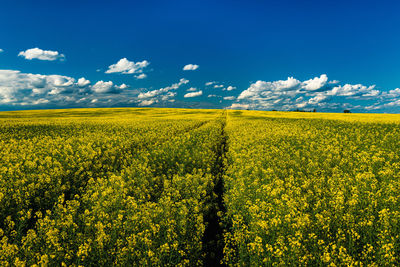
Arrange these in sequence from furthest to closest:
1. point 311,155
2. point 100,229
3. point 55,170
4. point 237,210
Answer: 1. point 311,155
2. point 55,170
3. point 237,210
4. point 100,229

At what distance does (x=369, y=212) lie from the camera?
16.5 feet

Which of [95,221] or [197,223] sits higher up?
[95,221]

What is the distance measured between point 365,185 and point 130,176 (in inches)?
315

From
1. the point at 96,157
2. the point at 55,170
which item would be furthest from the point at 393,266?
the point at 96,157

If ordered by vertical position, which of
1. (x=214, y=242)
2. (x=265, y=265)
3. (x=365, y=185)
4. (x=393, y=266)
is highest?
(x=365, y=185)

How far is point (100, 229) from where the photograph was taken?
4469 millimetres

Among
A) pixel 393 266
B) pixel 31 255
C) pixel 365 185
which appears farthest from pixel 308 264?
pixel 31 255

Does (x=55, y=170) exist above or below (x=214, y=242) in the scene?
above

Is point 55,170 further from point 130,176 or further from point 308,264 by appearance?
point 308,264

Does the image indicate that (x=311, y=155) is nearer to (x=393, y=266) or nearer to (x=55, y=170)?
(x=393, y=266)

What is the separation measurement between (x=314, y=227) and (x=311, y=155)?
21.0ft

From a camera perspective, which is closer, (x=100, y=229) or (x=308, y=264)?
(x=308, y=264)

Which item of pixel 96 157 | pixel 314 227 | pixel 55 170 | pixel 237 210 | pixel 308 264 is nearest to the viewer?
pixel 308 264

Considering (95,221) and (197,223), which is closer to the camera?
(95,221)
